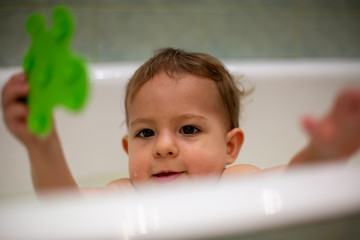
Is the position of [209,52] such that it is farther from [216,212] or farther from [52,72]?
[216,212]

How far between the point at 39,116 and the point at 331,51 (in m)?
1.56

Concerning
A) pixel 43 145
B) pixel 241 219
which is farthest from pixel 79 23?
pixel 241 219

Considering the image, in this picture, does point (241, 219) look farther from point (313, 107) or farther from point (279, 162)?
point (313, 107)

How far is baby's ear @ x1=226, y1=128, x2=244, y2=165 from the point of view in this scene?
2.76ft

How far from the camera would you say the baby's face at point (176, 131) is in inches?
28.2

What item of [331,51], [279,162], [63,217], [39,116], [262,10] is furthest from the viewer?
[331,51]

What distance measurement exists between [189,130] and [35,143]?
339 mm

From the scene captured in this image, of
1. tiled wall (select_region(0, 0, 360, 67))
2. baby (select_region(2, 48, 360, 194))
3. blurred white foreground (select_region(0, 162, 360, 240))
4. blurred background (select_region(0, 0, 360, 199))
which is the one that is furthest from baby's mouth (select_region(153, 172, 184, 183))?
tiled wall (select_region(0, 0, 360, 67))

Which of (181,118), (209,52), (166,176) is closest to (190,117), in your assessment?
(181,118)

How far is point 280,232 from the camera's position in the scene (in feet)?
0.99

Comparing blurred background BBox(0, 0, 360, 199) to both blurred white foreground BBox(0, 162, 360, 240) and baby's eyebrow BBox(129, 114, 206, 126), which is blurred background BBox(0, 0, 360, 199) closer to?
baby's eyebrow BBox(129, 114, 206, 126)

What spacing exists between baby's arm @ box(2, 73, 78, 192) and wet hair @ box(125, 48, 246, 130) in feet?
0.99

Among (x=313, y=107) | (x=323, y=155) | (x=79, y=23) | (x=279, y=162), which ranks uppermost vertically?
(x=79, y=23)

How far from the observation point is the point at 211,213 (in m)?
0.30
